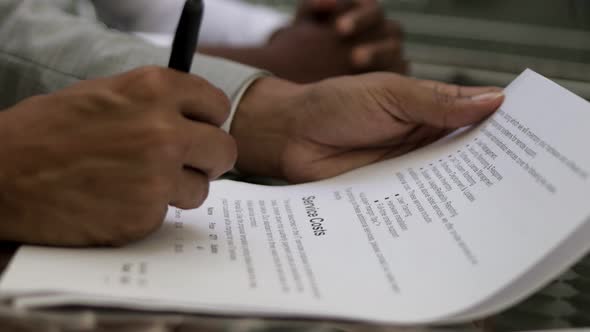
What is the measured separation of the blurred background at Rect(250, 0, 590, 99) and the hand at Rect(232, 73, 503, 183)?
41 cm

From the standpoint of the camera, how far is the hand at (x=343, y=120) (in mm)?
542

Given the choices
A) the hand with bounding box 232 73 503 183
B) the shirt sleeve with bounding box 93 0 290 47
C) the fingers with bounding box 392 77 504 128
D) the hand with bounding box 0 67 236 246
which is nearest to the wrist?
the hand with bounding box 232 73 503 183

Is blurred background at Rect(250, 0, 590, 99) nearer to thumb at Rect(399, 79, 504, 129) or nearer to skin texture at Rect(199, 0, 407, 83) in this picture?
skin texture at Rect(199, 0, 407, 83)

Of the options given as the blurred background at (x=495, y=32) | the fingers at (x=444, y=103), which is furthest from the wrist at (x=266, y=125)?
the blurred background at (x=495, y=32)

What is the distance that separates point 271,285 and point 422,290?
0.29 feet

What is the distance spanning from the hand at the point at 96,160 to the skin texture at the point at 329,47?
442 millimetres

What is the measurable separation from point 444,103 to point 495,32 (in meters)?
0.63

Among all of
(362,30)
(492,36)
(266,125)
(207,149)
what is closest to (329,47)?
(362,30)

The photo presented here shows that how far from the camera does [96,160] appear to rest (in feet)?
1.26

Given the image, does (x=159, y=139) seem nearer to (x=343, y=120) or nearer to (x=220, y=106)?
(x=220, y=106)

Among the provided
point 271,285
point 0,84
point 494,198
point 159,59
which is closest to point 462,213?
point 494,198

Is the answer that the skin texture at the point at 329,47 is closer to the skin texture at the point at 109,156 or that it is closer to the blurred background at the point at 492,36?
the blurred background at the point at 492,36

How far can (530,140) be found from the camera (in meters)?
0.43

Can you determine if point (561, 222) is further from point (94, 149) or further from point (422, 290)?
point (94, 149)
